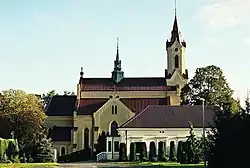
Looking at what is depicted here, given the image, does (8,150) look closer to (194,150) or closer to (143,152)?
(143,152)

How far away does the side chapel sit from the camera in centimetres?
8662

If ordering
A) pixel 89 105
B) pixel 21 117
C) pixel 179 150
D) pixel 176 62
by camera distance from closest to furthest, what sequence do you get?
1. pixel 179 150
2. pixel 21 117
3. pixel 89 105
4. pixel 176 62

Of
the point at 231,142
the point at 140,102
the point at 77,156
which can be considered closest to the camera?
the point at 231,142

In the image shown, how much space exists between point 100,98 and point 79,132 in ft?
25.3

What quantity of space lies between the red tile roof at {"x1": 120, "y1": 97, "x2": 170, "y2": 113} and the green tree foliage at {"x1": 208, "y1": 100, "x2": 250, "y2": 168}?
63206mm

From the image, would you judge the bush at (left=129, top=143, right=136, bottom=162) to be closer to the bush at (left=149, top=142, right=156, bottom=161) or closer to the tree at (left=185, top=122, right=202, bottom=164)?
the bush at (left=149, top=142, right=156, bottom=161)

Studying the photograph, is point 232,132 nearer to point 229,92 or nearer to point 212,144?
point 212,144

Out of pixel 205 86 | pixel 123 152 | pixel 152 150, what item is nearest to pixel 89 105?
pixel 205 86

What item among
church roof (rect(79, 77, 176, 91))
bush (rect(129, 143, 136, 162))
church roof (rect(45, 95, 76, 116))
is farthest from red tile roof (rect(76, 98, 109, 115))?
bush (rect(129, 143, 136, 162))

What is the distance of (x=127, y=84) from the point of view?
94062mm

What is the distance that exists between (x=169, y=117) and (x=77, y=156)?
16.2 meters

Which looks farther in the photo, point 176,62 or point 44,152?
point 176,62

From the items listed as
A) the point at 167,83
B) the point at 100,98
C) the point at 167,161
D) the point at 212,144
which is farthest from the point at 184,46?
the point at 212,144

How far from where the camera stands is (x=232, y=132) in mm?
24766
